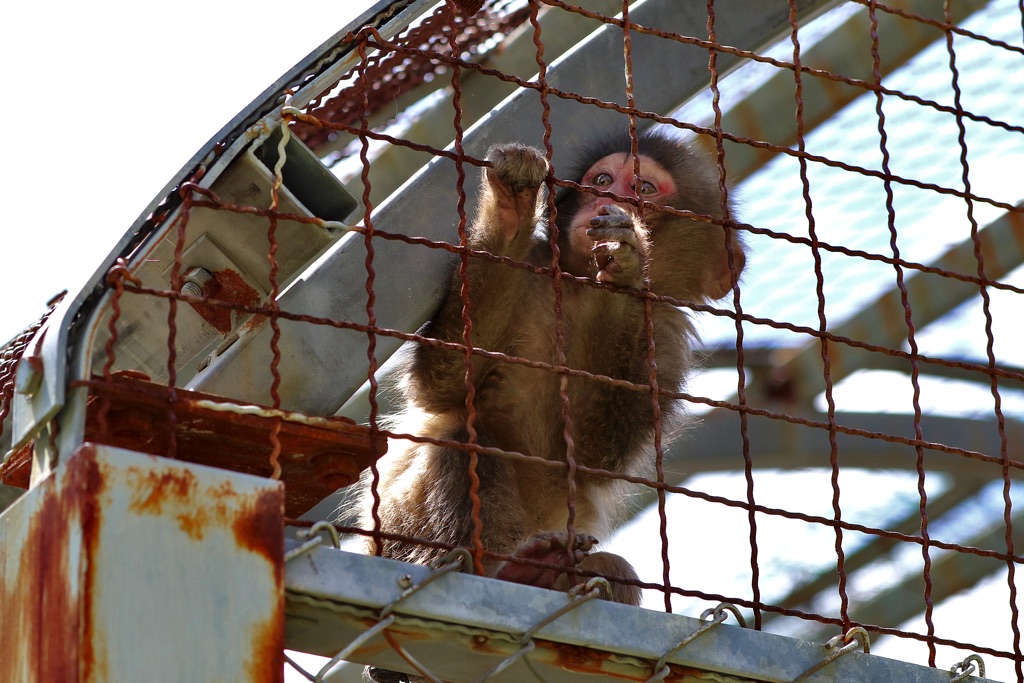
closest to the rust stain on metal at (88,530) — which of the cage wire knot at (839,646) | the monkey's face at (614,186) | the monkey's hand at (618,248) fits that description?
the cage wire knot at (839,646)

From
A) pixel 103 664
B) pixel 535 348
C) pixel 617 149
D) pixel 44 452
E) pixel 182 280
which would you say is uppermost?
pixel 617 149

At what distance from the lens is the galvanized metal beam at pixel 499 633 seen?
2322mm

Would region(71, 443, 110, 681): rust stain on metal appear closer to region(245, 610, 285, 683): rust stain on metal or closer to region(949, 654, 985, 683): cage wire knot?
region(245, 610, 285, 683): rust stain on metal

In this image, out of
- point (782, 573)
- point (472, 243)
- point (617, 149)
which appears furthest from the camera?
point (782, 573)

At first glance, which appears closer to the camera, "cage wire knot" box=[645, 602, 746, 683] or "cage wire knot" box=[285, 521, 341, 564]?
"cage wire knot" box=[285, 521, 341, 564]

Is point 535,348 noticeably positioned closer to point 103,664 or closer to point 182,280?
point 182,280

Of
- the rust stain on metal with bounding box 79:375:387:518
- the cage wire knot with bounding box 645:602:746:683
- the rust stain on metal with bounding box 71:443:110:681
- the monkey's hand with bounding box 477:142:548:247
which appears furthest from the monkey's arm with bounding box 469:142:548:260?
the rust stain on metal with bounding box 71:443:110:681

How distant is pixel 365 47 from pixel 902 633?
5.60ft

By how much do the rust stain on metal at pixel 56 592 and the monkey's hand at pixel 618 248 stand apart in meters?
2.28

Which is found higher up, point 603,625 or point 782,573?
point 782,573

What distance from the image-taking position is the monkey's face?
4.88 m

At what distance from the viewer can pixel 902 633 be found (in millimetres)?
3008

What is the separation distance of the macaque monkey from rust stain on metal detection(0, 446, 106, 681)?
206 cm

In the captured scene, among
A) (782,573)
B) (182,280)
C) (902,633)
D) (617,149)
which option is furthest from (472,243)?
(782,573)
